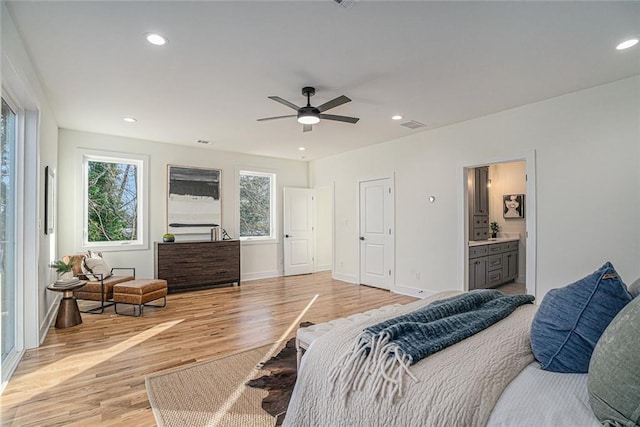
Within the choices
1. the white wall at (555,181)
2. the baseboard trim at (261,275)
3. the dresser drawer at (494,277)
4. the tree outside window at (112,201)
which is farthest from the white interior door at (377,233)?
the tree outside window at (112,201)

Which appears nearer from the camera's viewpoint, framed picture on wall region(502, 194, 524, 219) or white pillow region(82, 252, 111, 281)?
white pillow region(82, 252, 111, 281)

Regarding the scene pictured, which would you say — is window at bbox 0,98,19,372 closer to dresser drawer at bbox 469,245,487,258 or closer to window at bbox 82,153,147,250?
window at bbox 82,153,147,250

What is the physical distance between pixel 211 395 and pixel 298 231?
5259 mm

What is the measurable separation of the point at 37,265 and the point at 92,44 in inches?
84.3

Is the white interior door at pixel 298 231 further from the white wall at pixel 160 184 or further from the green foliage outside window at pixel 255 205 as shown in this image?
the green foliage outside window at pixel 255 205

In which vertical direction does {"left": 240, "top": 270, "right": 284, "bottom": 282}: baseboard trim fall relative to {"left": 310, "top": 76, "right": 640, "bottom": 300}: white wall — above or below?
below

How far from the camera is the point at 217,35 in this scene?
249cm

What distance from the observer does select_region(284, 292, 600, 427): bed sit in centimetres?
111

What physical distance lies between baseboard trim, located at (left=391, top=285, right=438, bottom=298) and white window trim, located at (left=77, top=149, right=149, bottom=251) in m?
4.43

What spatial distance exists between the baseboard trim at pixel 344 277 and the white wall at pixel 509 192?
10.3 feet

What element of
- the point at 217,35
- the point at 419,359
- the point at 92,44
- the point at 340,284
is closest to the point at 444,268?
the point at 340,284

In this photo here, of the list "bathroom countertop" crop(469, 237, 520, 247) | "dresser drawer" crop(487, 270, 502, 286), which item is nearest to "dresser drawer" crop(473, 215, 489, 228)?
"bathroom countertop" crop(469, 237, 520, 247)

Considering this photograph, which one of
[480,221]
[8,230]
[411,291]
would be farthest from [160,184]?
[480,221]

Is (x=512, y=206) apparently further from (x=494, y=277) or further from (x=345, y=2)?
(x=345, y=2)
